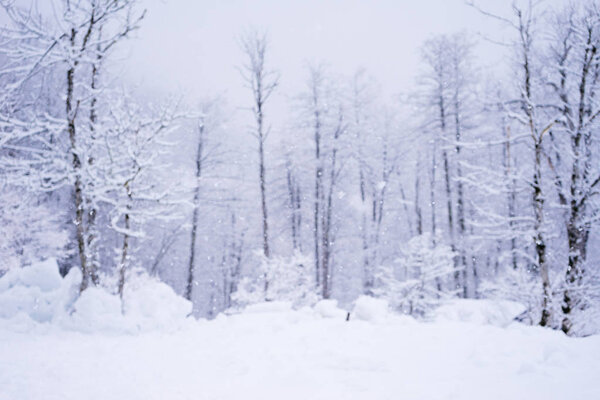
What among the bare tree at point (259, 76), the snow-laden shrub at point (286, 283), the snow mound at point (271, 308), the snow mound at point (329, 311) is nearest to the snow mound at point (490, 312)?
the snow mound at point (329, 311)

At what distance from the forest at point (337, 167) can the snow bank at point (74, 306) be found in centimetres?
57

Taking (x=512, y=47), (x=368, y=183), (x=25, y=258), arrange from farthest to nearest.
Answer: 1. (x=368, y=183)
2. (x=25, y=258)
3. (x=512, y=47)

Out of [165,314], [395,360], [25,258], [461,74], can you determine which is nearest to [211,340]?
[165,314]

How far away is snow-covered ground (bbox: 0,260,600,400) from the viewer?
248 centimetres

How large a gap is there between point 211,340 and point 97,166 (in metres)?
3.88

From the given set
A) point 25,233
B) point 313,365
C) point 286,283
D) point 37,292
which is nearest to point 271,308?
point 286,283

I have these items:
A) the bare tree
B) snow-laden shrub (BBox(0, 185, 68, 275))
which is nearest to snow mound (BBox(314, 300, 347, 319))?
the bare tree

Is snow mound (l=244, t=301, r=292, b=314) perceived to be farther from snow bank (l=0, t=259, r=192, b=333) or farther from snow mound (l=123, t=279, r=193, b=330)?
snow bank (l=0, t=259, r=192, b=333)

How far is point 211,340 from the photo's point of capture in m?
5.07

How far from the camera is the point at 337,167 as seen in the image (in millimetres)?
15438

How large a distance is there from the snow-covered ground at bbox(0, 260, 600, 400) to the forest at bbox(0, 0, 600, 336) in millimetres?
2068

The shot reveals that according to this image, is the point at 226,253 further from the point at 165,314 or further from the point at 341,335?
the point at 341,335

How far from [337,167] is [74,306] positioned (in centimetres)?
1175

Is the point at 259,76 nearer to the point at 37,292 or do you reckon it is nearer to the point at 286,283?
the point at 286,283
